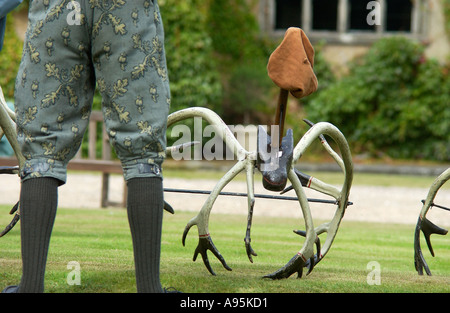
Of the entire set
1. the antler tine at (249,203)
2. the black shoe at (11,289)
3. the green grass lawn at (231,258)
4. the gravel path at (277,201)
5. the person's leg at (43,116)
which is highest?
the person's leg at (43,116)

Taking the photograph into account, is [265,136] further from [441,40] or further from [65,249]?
[441,40]

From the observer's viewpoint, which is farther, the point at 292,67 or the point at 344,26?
the point at 344,26

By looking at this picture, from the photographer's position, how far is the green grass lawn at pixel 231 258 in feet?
10.2

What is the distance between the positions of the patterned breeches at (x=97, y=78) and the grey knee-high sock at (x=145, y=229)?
0.19ft

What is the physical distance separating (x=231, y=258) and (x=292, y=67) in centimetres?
143

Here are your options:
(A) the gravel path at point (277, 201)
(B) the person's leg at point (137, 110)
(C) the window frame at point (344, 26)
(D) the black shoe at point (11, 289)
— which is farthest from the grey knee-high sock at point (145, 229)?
(C) the window frame at point (344, 26)

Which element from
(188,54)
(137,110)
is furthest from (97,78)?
(188,54)

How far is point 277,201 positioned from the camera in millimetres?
8734

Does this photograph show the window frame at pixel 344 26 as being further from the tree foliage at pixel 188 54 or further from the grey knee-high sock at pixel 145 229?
the grey knee-high sock at pixel 145 229

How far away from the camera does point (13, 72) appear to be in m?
13.3

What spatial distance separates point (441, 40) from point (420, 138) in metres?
2.08

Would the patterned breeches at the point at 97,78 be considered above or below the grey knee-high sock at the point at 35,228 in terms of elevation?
above

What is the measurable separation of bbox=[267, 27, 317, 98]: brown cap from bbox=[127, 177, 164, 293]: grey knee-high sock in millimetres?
718

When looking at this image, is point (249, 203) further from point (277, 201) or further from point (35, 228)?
point (277, 201)
